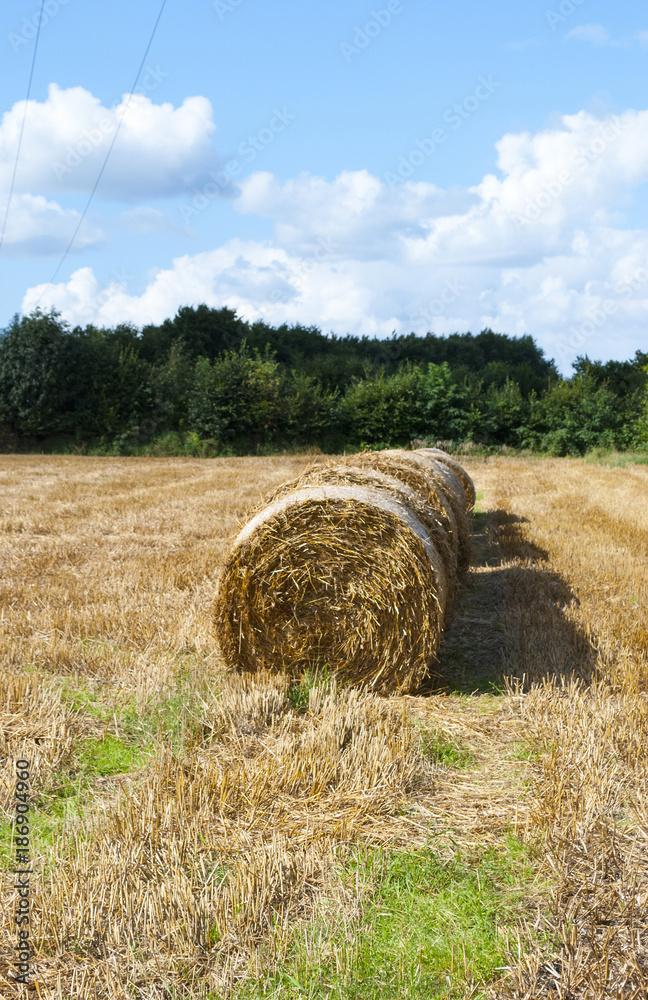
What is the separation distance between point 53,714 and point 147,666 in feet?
2.76

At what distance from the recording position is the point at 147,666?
191 inches

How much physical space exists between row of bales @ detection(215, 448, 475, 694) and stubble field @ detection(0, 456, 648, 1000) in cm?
27

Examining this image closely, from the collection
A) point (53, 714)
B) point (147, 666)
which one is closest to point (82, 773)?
point (53, 714)

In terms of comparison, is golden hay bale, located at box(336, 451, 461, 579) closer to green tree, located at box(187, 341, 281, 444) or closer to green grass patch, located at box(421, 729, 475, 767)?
green grass patch, located at box(421, 729, 475, 767)

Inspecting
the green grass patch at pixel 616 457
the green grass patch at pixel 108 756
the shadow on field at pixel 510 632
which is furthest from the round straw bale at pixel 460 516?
the green grass patch at pixel 616 457

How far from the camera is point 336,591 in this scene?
4.92 metres

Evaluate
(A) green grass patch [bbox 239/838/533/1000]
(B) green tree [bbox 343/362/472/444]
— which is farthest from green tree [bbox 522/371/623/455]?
(A) green grass patch [bbox 239/838/533/1000]

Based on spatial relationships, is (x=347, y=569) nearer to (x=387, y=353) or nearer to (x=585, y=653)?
(x=585, y=653)

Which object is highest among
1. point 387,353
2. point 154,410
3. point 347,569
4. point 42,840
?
point 387,353

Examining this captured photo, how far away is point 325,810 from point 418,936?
2.62 ft

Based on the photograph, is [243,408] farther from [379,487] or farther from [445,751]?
[445,751]

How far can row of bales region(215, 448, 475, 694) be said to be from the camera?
476 centimetres

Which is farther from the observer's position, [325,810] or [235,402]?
[235,402]

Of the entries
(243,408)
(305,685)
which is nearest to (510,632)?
(305,685)
